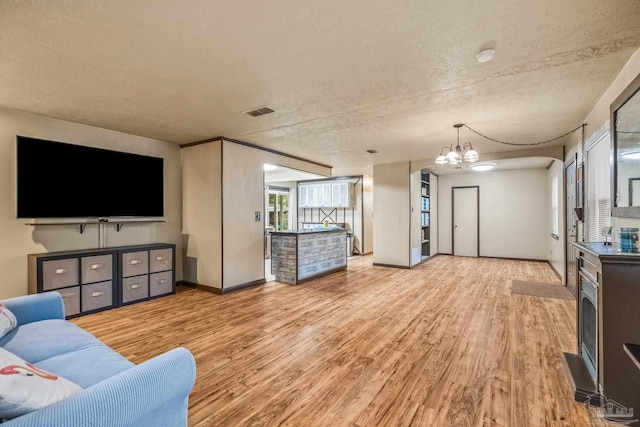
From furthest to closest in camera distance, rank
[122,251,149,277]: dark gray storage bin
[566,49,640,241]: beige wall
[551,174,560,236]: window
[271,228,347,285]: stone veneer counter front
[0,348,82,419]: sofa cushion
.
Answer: [551,174,560,236]: window < [271,228,347,285]: stone veneer counter front < [122,251,149,277]: dark gray storage bin < [566,49,640,241]: beige wall < [0,348,82,419]: sofa cushion

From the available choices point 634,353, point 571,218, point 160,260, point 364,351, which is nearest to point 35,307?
point 160,260

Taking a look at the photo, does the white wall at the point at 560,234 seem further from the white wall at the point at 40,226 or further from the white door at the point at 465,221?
the white wall at the point at 40,226

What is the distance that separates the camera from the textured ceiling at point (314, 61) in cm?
183

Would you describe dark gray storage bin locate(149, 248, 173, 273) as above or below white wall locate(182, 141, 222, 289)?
below

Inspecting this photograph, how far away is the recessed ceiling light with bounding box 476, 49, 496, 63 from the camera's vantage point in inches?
87.4

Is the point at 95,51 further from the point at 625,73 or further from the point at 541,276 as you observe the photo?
the point at 541,276

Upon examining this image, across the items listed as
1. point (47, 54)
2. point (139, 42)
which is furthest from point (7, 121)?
point (139, 42)

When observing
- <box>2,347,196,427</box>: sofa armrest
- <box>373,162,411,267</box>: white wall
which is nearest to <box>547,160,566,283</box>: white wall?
<box>373,162,411,267</box>: white wall

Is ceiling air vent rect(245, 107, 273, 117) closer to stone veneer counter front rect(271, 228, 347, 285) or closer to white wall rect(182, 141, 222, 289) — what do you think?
white wall rect(182, 141, 222, 289)

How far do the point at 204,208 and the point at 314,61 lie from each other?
337cm

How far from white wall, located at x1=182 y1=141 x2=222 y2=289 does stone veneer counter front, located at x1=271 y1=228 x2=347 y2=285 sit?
1.27m

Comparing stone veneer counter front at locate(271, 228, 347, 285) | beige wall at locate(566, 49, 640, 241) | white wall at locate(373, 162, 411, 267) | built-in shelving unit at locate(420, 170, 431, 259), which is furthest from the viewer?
built-in shelving unit at locate(420, 170, 431, 259)

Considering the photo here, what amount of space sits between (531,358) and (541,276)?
4.24 m

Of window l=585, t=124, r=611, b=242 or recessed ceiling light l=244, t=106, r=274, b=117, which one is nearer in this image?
window l=585, t=124, r=611, b=242
